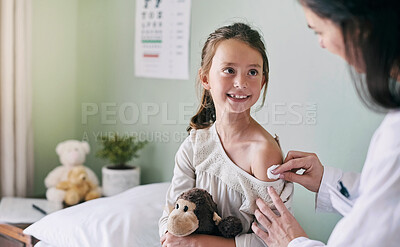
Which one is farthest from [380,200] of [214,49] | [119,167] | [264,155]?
[119,167]

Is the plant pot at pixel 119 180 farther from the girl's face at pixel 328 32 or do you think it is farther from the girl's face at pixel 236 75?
the girl's face at pixel 328 32

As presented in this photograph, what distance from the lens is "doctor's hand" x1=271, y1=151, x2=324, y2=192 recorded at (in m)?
1.20

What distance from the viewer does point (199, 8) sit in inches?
82.8

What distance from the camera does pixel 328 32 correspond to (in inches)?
32.5

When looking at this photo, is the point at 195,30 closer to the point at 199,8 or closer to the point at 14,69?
the point at 199,8

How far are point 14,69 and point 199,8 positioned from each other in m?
1.01

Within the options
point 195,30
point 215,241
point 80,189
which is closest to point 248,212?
point 215,241

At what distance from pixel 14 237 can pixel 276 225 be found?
130 centimetres

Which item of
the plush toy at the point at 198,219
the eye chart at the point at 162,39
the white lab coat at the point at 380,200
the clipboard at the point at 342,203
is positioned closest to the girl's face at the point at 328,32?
the white lab coat at the point at 380,200

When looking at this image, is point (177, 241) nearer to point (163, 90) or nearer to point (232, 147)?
point (232, 147)

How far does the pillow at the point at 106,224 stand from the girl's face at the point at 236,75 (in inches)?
24.8

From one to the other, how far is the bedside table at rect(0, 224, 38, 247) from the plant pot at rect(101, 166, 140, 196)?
1.48 feet

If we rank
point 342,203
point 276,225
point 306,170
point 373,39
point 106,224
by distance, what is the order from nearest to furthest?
point 373,39 → point 342,203 → point 276,225 → point 306,170 → point 106,224

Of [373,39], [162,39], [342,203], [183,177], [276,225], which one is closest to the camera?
[373,39]
